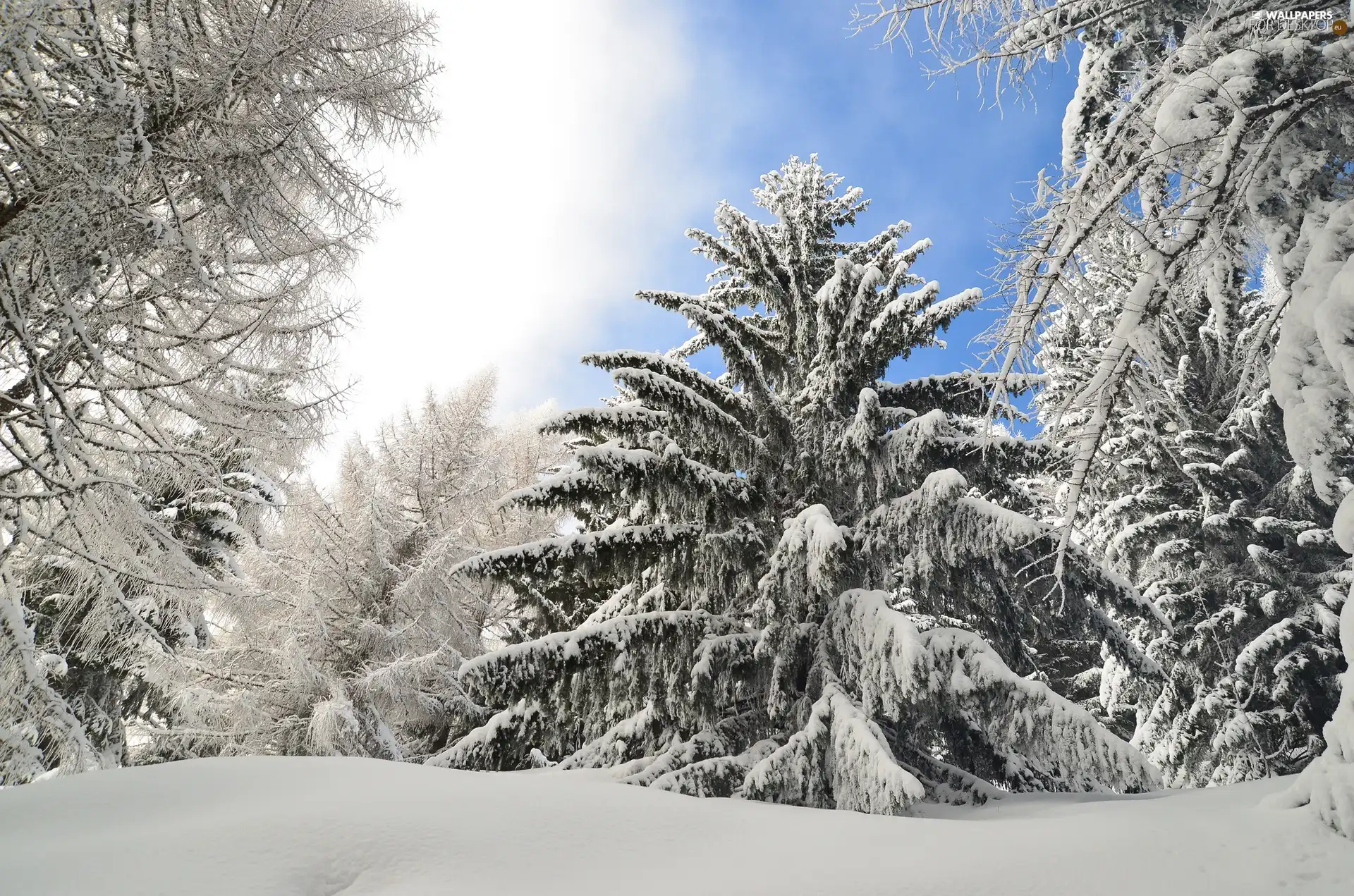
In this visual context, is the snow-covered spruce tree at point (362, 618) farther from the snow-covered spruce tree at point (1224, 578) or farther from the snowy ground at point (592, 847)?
the snow-covered spruce tree at point (1224, 578)

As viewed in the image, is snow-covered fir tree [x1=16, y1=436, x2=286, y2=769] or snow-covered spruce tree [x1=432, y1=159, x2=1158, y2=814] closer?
snow-covered spruce tree [x1=432, y1=159, x2=1158, y2=814]

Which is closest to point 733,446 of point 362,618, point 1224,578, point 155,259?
point 155,259

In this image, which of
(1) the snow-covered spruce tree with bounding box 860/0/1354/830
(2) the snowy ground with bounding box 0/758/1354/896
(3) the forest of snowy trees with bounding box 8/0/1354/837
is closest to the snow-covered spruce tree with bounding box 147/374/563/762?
(3) the forest of snowy trees with bounding box 8/0/1354/837

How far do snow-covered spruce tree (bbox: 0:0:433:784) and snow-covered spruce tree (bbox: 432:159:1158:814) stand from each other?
2378 mm

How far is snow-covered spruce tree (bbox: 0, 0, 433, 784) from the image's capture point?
4.21 m

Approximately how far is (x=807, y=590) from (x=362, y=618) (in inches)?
290

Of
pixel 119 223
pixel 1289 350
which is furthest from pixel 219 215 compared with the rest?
Result: pixel 1289 350

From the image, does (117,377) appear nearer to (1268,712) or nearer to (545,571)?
(545,571)

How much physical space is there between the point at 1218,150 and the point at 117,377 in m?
6.64

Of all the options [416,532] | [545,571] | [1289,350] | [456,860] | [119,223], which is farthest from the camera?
[416,532]

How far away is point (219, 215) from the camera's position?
536 centimetres

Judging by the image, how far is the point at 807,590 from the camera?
235 inches

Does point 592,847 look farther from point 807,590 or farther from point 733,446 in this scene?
point 733,446

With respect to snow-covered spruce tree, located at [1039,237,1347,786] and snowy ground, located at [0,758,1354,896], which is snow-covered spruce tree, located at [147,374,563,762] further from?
snow-covered spruce tree, located at [1039,237,1347,786]
